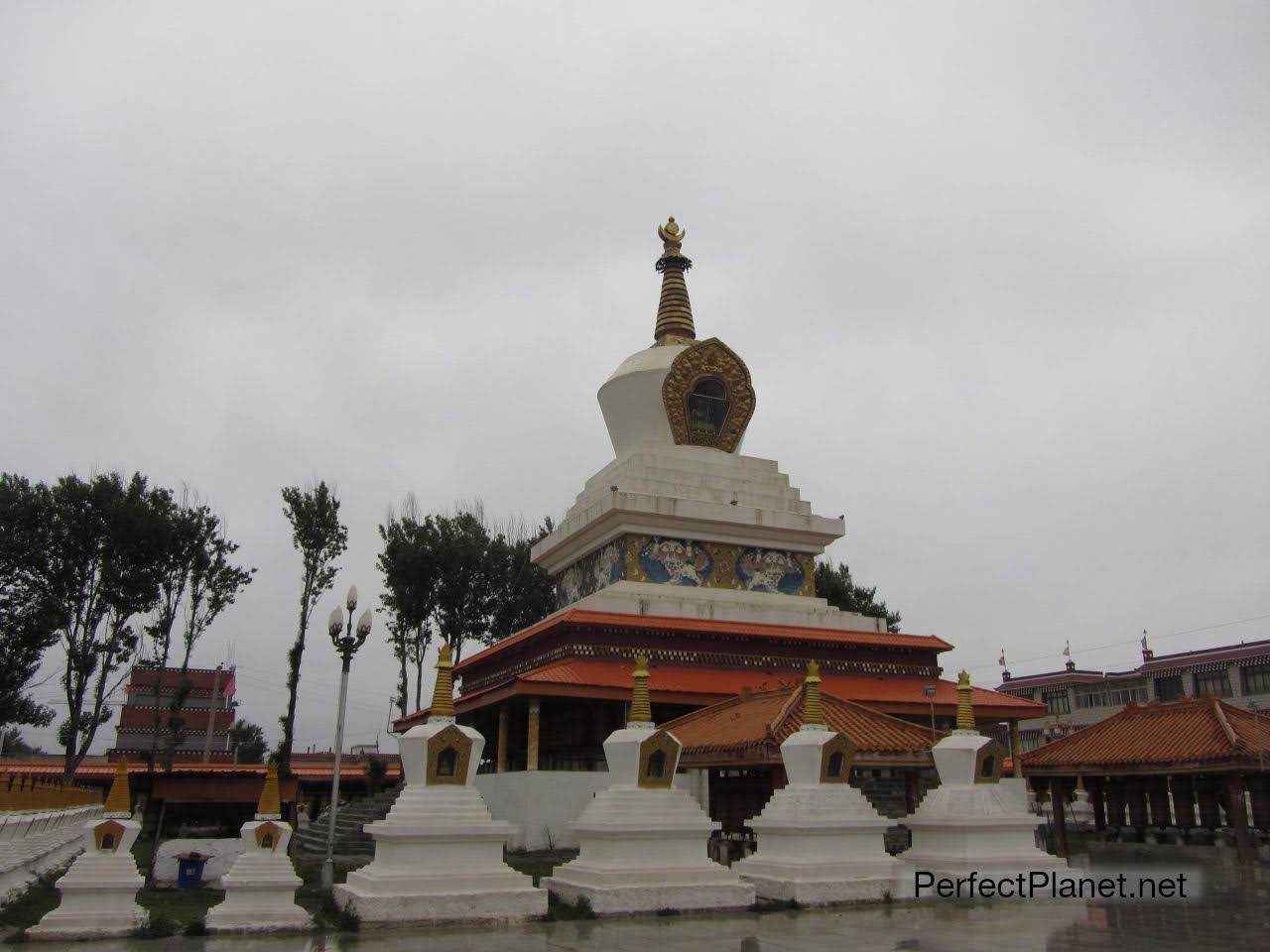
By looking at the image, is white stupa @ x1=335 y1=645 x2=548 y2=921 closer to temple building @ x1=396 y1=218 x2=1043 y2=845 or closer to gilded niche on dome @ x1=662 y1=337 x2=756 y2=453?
temple building @ x1=396 y1=218 x2=1043 y2=845

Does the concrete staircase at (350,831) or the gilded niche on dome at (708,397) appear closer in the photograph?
the concrete staircase at (350,831)

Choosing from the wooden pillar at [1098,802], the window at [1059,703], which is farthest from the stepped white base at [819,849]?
the window at [1059,703]

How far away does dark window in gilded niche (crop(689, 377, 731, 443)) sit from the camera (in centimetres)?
2736

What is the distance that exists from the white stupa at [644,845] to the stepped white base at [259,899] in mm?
3290

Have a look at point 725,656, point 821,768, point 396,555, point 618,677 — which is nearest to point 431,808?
point 821,768

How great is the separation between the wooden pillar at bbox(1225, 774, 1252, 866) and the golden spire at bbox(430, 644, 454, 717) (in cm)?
1236

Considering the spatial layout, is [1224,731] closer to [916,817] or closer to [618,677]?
[916,817]

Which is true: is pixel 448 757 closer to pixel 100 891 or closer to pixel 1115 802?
pixel 100 891

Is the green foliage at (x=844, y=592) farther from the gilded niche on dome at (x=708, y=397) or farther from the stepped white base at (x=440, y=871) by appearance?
the stepped white base at (x=440, y=871)

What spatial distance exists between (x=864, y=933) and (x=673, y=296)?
2231 cm

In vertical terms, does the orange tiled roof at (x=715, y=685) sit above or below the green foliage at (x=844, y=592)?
below

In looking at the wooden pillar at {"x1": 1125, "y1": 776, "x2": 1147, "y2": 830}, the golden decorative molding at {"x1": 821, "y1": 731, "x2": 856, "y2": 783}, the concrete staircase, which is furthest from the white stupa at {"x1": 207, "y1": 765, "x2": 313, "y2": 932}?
the wooden pillar at {"x1": 1125, "y1": 776, "x2": 1147, "y2": 830}

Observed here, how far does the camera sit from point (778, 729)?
48.0 ft

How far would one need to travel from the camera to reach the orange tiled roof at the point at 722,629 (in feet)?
69.4
